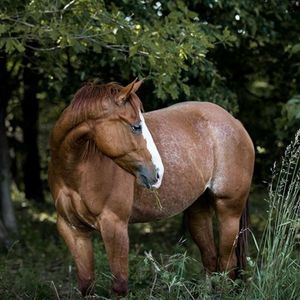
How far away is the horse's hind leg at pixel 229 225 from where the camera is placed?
19.1 ft

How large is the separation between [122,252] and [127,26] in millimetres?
1869

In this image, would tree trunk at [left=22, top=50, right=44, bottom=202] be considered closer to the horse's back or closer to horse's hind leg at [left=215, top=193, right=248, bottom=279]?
the horse's back

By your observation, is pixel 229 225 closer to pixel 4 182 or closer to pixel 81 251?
pixel 81 251

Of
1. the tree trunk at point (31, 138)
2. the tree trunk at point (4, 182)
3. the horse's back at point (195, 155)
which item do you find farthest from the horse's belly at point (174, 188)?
the tree trunk at point (31, 138)

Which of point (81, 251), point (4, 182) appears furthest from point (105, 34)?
point (4, 182)

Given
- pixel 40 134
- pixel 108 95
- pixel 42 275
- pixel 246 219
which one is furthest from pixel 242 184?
pixel 40 134

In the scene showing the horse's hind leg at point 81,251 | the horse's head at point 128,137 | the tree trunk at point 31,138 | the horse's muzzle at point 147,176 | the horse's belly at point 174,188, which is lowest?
the tree trunk at point 31,138

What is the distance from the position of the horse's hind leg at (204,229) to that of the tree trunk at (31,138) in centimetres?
437

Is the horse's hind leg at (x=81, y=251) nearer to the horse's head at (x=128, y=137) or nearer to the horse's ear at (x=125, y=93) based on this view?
the horse's head at (x=128, y=137)

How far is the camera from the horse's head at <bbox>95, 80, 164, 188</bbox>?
4.58 meters

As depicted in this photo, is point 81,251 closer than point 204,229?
Yes

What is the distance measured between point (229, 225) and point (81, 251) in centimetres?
128

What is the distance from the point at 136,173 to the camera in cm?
464

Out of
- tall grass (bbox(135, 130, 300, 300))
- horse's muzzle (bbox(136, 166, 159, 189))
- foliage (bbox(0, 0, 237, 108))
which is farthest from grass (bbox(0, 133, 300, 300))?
foliage (bbox(0, 0, 237, 108))
